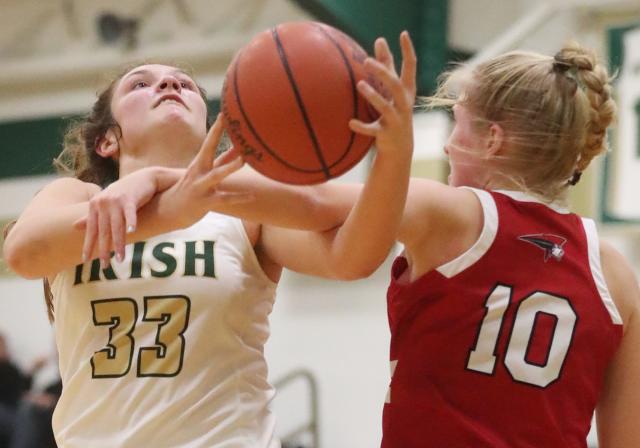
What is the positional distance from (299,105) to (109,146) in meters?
1.04

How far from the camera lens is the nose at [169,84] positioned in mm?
2619

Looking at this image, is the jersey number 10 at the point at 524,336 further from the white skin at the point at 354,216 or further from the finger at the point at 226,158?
the finger at the point at 226,158

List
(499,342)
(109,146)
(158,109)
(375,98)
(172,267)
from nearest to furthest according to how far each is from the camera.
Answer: (375,98)
(499,342)
(172,267)
(158,109)
(109,146)

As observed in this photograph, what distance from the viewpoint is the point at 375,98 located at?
184cm

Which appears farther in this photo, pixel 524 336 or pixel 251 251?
pixel 251 251

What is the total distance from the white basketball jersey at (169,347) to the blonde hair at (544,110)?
0.70 metres

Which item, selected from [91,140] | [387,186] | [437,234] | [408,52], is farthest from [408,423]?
[91,140]

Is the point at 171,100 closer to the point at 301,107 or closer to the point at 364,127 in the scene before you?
the point at 301,107

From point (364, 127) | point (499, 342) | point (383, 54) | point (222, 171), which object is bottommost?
point (499, 342)

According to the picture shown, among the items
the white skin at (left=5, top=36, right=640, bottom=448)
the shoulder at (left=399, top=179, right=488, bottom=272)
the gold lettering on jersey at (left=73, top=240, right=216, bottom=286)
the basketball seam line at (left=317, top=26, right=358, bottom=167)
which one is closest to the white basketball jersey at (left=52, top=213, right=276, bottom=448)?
the gold lettering on jersey at (left=73, top=240, right=216, bottom=286)

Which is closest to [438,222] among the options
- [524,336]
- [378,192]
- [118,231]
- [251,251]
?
[378,192]

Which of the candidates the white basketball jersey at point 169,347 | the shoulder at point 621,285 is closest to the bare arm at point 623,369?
the shoulder at point 621,285

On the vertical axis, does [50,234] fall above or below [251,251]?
above

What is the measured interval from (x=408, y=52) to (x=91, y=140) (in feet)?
4.27
